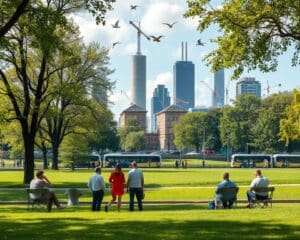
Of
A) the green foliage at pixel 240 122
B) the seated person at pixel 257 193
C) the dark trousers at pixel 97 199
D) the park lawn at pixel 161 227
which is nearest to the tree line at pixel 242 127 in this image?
the green foliage at pixel 240 122

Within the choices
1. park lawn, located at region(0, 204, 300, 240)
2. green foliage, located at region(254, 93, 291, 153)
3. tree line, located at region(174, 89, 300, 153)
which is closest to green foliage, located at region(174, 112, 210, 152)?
tree line, located at region(174, 89, 300, 153)

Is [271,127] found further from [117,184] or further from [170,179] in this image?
[117,184]

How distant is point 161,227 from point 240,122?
13524cm

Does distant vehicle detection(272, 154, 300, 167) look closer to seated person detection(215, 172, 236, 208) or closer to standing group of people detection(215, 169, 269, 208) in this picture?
standing group of people detection(215, 169, 269, 208)

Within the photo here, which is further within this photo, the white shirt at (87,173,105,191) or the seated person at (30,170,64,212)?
the seated person at (30,170,64,212)

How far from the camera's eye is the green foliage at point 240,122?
14612 centimetres

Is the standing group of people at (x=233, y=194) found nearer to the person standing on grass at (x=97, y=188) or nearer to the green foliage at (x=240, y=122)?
the person standing on grass at (x=97, y=188)

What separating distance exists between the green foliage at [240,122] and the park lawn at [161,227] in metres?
128

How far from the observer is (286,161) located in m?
110

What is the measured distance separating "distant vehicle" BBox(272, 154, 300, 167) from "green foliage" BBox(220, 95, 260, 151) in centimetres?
3265

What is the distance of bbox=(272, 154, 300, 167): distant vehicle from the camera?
110m

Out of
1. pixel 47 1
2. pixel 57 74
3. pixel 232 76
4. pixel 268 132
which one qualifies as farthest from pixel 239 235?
pixel 268 132

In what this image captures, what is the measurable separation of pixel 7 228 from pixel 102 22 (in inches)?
387

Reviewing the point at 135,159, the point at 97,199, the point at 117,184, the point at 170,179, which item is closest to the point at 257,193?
the point at 117,184
